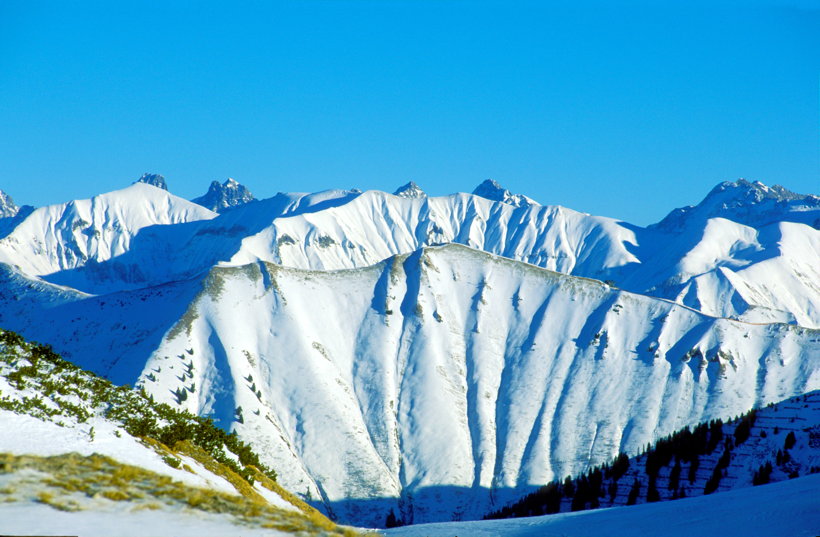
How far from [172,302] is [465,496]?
2783 inches

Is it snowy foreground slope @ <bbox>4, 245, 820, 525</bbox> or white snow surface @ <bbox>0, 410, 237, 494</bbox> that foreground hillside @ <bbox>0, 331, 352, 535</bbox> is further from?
snowy foreground slope @ <bbox>4, 245, 820, 525</bbox>

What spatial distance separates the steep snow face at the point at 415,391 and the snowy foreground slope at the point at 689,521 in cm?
11328

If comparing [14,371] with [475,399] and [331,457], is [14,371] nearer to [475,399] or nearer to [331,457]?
[331,457]

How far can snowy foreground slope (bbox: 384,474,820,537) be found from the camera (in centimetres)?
3772

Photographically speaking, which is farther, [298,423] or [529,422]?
[529,422]

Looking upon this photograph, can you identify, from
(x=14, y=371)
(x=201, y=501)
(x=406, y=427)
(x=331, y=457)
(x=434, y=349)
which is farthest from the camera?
(x=434, y=349)

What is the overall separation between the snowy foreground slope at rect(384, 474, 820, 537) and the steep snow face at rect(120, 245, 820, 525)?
113 metres

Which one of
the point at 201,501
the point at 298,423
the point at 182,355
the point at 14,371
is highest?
the point at 182,355

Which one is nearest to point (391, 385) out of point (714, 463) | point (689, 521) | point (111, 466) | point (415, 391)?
point (415, 391)

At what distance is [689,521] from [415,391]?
476ft

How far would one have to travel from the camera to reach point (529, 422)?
18325cm

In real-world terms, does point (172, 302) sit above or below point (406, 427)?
above

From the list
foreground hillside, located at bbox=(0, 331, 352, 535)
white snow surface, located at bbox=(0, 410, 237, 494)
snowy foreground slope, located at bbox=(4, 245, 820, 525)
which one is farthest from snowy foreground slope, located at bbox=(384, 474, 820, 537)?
snowy foreground slope, located at bbox=(4, 245, 820, 525)

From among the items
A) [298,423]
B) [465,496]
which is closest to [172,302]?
[298,423]
